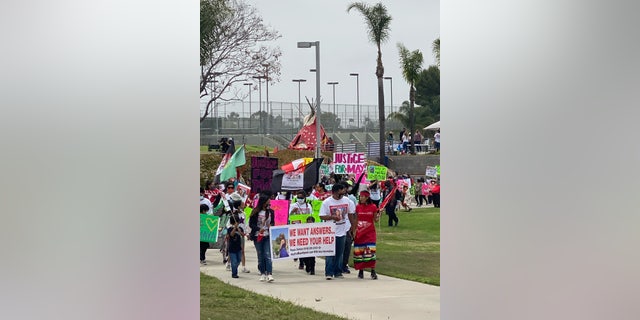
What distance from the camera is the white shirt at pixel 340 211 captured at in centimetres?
1619

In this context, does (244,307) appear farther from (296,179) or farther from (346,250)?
(296,179)

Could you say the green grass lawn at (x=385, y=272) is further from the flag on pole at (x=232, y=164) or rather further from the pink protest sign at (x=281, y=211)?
the flag on pole at (x=232, y=164)

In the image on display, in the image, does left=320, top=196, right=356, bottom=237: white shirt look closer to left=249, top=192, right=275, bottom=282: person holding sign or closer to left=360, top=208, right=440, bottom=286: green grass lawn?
left=249, top=192, right=275, bottom=282: person holding sign

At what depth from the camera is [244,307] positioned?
13.3 m

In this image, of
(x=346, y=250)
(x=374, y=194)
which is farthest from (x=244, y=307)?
(x=374, y=194)

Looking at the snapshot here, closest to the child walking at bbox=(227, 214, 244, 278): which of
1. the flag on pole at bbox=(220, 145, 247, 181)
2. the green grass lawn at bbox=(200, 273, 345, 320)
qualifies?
the green grass lawn at bbox=(200, 273, 345, 320)

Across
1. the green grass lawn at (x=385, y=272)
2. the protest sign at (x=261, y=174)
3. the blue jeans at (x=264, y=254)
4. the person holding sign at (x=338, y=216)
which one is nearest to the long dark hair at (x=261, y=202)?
the blue jeans at (x=264, y=254)

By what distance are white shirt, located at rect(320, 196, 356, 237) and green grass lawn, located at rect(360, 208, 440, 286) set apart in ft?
4.55

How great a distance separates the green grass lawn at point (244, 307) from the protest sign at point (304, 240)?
5.06ft
